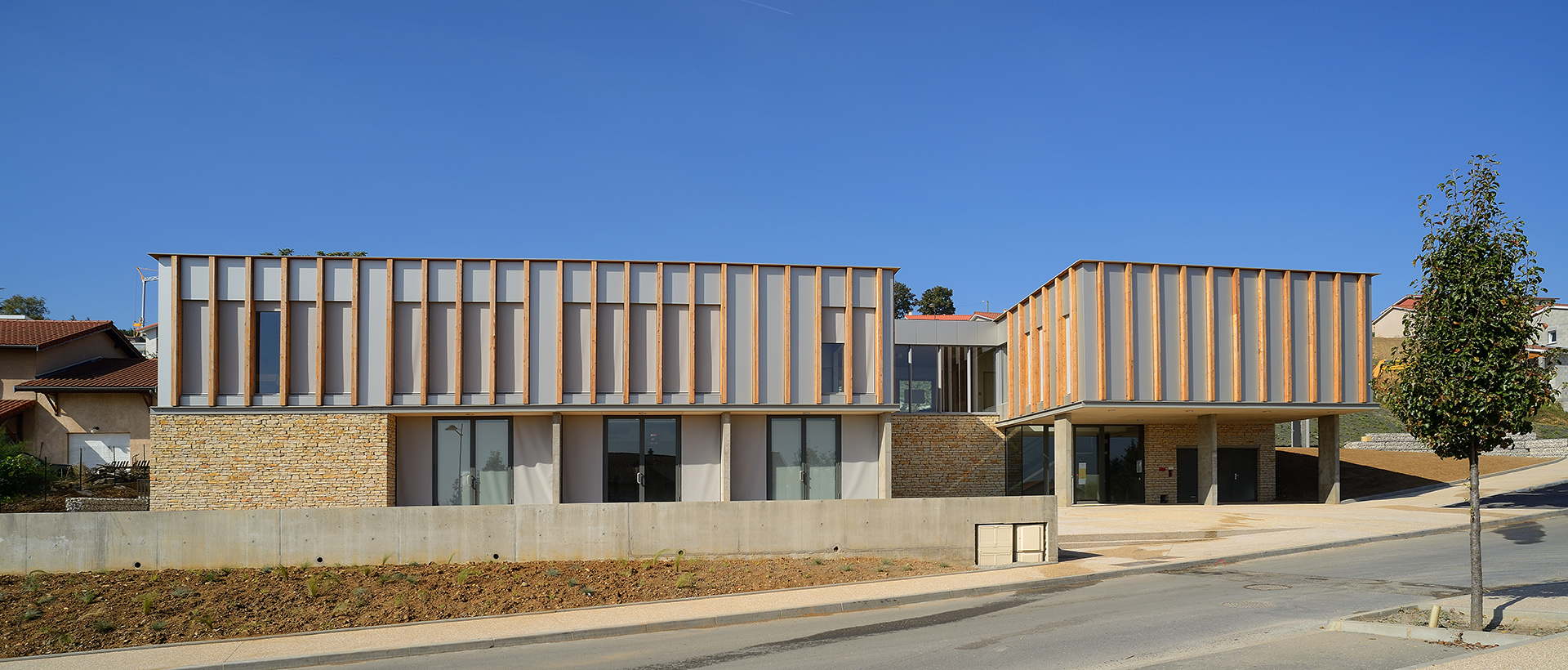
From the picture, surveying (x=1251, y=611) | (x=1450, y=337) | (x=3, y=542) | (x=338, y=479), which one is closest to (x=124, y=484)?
(x=338, y=479)

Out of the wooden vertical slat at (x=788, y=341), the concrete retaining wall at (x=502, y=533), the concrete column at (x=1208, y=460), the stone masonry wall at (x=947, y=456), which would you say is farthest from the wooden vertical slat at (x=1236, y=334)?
the concrete retaining wall at (x=502, y=533)

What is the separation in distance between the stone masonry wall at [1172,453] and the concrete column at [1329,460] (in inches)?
87.3

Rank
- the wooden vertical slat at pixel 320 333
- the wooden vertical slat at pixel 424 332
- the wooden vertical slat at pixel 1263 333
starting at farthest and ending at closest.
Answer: the wooden vertical slat at pixel 1263 333 → the wooden vertical slat at pixel 424 332 → the wooden vertical slat at pixel 320 333

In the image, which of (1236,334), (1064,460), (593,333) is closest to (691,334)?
(593,333)

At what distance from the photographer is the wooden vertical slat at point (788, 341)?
2688 cm

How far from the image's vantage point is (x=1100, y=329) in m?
27.8

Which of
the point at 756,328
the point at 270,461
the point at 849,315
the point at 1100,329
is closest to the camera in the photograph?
the point at 270,461

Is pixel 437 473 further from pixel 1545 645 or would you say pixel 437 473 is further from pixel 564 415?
pixel 1545 645

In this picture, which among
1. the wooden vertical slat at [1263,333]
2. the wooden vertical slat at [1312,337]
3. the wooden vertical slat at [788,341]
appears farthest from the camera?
the wooden vertical slat at [1312,337]

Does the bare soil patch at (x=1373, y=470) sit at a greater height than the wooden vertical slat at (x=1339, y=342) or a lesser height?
lesser

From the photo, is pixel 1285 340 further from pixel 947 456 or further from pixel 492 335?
pixel 492 335

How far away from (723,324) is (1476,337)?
18460 millimetres

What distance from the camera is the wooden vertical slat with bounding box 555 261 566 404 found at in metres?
26.1

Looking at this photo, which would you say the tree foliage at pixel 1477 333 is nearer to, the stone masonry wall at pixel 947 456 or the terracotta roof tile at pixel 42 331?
the stone masonry wall at pixel 947 456
